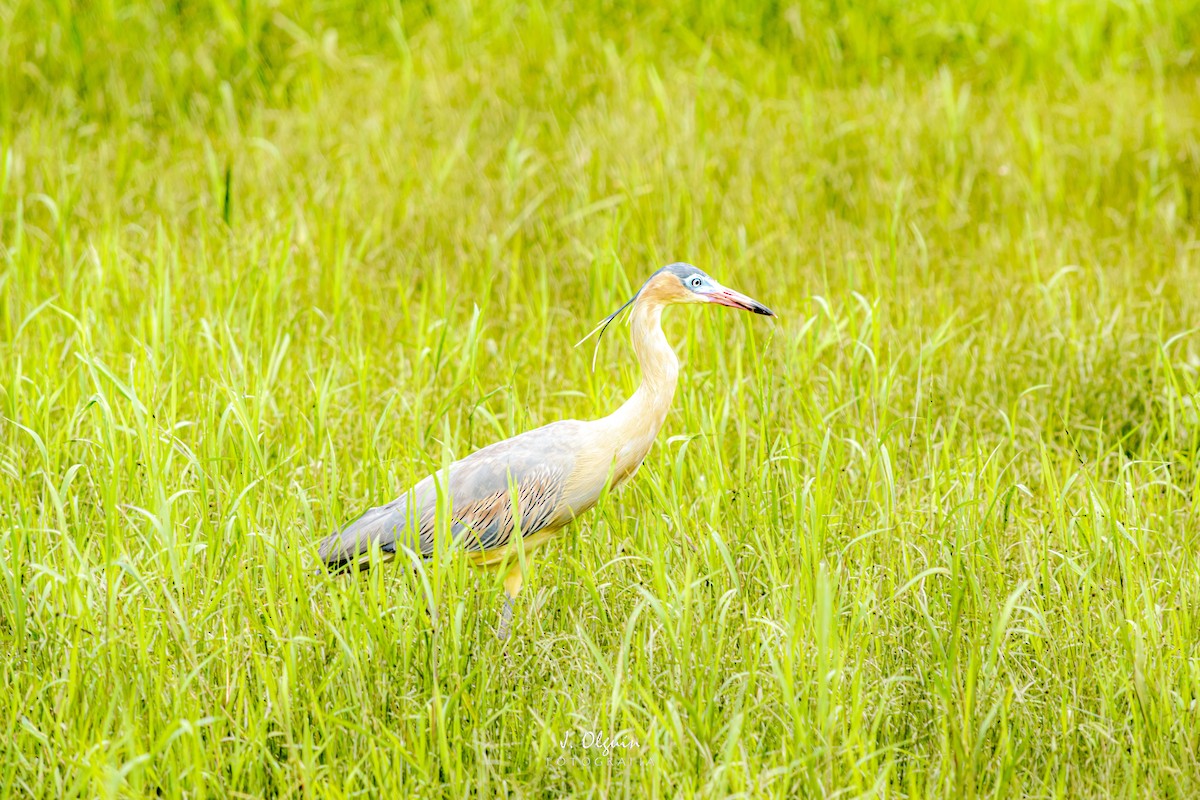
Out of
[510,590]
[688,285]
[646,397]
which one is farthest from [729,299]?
[510,590]

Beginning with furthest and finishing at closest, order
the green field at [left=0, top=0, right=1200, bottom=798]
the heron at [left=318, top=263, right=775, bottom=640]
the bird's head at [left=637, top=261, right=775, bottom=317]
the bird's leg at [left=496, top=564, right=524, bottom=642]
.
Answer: the bird's head at [left=637, top=261, right=775, bottom=317] < the heron at [left=318, top=263, right=775, bottom=640] < the bird's leg at [left=496, top=564, right=524, bottom=642] < the green field at [left=0, top=0, right=1200, bottom=798]

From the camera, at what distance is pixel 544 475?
3.33m

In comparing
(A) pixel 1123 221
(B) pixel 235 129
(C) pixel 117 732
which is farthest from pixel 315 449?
(A) pixel 1123 221

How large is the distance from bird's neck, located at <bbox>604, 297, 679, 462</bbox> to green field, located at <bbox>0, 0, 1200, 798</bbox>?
0.17 m

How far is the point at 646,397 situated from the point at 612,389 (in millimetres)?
1004

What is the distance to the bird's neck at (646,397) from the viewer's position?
3.40 metres

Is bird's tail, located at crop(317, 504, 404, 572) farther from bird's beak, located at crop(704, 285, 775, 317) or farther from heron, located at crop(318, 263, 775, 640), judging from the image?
bird's beak, located at crop(704, 285, 775, 317)

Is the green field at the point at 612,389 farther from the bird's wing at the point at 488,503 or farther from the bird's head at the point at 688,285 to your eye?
the bird's head at the point at 688,285

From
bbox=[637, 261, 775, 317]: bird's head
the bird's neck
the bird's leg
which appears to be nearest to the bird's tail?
the bird's leg

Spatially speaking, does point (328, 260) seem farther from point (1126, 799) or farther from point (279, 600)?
point (1126, 799)

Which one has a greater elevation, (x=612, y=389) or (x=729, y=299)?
(x=729, y=299)

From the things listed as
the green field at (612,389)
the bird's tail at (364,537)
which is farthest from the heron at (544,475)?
the green field at (612,389)

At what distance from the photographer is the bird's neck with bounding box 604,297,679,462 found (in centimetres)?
340

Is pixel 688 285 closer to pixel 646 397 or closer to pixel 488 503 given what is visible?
pixel 646 397
